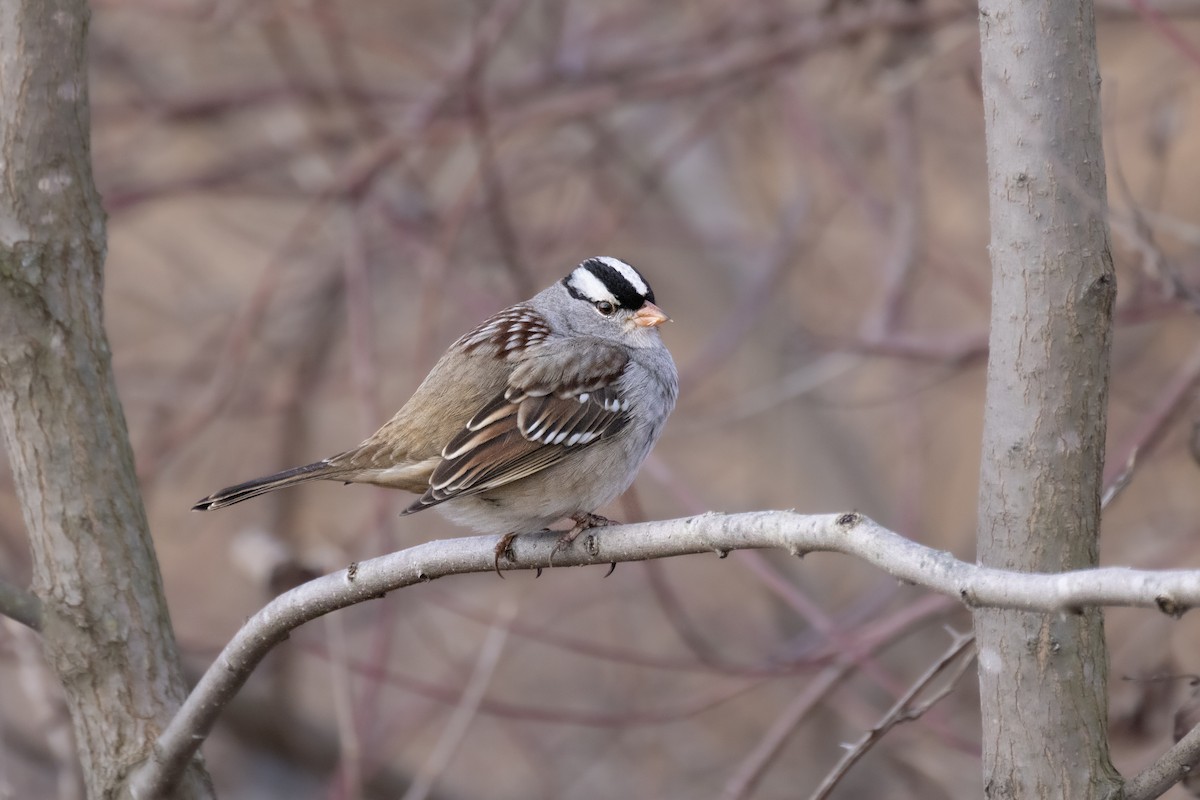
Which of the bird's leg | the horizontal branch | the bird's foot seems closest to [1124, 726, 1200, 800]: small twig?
the horizontal branch

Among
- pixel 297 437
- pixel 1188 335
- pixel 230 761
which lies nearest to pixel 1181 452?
pixel 1188 335

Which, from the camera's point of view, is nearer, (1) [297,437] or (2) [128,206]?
(2) [128,206]

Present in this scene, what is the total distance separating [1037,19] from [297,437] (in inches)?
173

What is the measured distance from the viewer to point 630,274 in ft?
11.4

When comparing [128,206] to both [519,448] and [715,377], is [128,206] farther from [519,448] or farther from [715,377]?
[715,377]

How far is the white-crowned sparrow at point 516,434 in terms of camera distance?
291 cm

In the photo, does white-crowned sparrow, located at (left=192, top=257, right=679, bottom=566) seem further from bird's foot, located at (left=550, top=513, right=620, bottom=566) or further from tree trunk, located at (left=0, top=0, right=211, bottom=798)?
tree trunk, located at (left=0, top=0, right=211, bottom=798)

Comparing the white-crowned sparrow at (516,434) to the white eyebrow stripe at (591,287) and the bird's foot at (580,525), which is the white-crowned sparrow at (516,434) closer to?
the bird's foot at (580,525)

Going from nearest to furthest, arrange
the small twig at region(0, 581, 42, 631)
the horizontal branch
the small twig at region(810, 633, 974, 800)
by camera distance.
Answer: the horizontal branch → the small twig at region(810, 633, 974, 800) → the small twig at region(0, 581, 42, 631)

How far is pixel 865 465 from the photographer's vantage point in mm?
6645

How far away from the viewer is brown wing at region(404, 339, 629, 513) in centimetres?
287

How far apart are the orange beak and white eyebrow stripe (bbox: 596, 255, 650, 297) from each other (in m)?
0.04

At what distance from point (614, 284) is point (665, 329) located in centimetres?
A: 428

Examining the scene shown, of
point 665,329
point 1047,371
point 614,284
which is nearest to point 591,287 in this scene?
point 614,284
